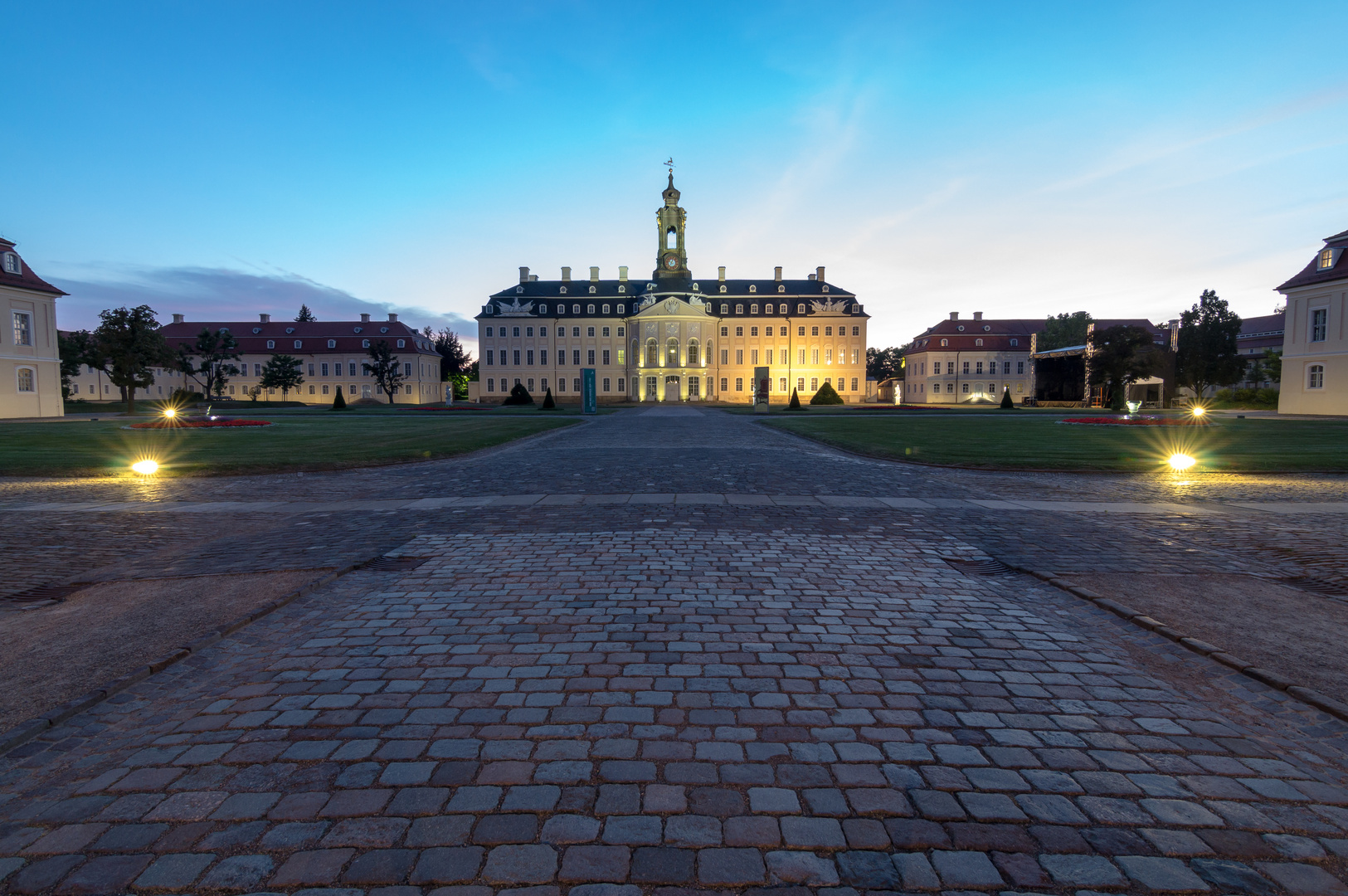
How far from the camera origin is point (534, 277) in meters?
94.6

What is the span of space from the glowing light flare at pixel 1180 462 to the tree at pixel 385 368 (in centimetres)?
7812

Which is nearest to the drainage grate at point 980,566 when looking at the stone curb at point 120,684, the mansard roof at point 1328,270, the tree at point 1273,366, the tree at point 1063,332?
the stone curb at point 120,684

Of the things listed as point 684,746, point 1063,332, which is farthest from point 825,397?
point 684,746

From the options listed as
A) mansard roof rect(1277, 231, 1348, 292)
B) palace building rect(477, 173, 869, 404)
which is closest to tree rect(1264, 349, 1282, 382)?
mansard roof rect(1277, 231, 1348, 292)

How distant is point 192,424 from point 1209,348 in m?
88.7

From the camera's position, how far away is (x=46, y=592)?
19.6 feet

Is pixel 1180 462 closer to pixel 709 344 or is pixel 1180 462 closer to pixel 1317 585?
pixel 1317 585

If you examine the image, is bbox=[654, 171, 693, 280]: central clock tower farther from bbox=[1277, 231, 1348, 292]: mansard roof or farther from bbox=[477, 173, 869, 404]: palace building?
bbox=[1277, 231, 1348, 292]: mansard roof

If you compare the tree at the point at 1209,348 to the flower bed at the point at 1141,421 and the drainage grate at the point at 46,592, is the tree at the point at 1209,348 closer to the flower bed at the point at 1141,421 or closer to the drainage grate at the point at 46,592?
the flower bed at the point at 1141,421

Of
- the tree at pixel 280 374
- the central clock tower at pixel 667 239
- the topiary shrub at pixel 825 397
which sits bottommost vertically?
the topiary shrub at pixel 825 397

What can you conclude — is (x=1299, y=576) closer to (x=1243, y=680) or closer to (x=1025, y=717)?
(x=1243, y=680)

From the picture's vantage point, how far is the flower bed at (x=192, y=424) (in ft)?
93.7

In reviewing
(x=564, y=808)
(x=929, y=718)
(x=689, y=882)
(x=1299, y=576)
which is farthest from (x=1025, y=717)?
(x=1299, y=576)

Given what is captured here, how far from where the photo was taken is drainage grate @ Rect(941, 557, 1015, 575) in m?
6.55
